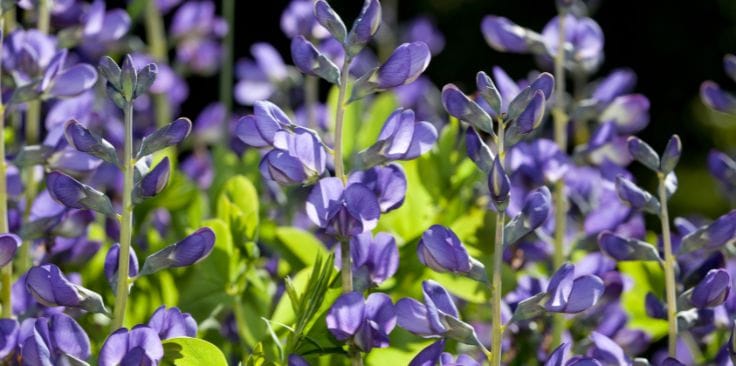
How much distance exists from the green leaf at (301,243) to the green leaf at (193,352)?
243 millimetres

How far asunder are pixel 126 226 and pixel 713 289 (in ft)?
1.22

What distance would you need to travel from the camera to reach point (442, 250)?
71cm

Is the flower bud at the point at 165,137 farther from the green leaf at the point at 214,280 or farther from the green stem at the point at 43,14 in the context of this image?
the green stem at the point at 43,14

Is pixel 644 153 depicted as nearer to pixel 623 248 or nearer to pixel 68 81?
pixel 623 248

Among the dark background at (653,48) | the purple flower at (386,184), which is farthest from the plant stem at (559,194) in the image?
the dark background at (653,48)

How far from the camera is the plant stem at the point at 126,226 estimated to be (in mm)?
705

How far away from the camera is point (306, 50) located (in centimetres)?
76

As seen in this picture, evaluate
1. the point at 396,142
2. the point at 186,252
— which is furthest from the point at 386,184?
the point at 186,252

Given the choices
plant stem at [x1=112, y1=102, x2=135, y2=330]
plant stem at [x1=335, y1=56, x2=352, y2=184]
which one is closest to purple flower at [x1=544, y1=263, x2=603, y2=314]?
plant stem at [x1=335, y1=56, x2=352, y2=184]

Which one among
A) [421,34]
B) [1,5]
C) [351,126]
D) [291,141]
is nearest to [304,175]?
[291,141]

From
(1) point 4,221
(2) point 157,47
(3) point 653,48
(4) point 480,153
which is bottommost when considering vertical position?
(3) point 653,48

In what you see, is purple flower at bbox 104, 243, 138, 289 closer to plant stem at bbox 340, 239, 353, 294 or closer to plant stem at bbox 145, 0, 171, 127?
plant stem at bbox 340, 239, 353, 294

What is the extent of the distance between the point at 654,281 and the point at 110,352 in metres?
0.51

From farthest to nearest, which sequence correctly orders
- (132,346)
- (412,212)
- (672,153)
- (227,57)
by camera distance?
(227,57) < (412,212) < (672,153) < (132,346)
